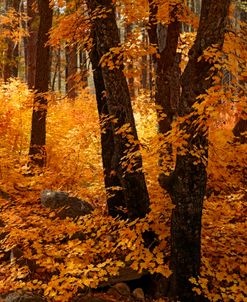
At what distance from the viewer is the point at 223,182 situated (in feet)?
30.9

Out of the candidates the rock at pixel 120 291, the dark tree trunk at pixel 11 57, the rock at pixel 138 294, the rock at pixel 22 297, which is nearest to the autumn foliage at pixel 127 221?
the rock at pixel 22 297

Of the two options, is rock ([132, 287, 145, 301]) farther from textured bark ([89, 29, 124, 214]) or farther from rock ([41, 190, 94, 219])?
rock ([41, 190, 94, 219])

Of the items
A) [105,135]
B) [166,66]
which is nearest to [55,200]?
[105,135]

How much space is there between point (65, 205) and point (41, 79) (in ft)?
13.1

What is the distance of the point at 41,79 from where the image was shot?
1016 cm

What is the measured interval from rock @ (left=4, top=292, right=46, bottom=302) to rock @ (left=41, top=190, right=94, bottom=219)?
7.54 feet

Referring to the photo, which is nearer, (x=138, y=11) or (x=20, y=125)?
(x=138, y=11)

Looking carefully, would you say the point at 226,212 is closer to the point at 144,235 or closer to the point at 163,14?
the point at 144,235

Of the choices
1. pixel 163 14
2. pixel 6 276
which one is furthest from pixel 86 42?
pixel 6 276

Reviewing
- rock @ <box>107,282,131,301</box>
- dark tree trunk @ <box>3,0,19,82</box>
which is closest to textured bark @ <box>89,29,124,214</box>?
rock @ <box>107,282,131,301</box>

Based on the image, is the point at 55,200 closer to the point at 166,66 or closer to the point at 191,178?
the point at 191,178

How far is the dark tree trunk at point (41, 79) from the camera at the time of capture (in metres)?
9.89

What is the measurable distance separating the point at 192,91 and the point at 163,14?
10.1 ft

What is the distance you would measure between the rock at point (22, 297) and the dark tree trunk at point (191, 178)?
1.95m
